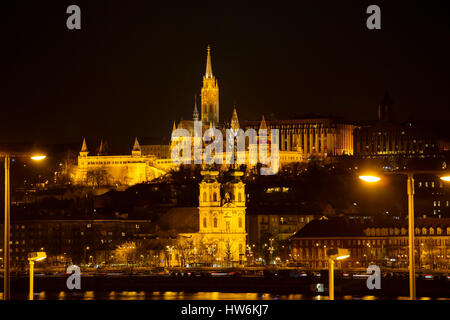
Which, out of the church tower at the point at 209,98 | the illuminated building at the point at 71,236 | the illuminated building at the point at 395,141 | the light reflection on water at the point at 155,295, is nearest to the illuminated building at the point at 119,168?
the church tower at the point at 209,98

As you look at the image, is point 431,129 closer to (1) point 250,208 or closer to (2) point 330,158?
(2) point 330,158

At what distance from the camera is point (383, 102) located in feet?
481

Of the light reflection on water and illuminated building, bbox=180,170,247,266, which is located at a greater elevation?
illuminated building, bbox=180,170,247,266

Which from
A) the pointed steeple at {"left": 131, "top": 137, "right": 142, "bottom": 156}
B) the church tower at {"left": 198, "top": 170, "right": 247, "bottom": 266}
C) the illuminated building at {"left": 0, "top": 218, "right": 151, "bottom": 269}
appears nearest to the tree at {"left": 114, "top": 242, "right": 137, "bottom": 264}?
the illuminated building at {"left": 0, "top": 218, "right": 151, "bottom": 269}

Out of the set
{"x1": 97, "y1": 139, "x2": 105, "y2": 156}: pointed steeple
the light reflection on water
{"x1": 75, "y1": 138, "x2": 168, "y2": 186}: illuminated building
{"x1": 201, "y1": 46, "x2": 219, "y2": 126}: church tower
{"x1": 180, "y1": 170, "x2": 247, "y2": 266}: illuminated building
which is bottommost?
the light reflection on water

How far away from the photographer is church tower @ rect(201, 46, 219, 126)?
12419cm

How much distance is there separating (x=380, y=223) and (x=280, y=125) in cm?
5927

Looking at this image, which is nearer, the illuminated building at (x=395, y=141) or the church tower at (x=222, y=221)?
the church tower at (x=222, y=221)

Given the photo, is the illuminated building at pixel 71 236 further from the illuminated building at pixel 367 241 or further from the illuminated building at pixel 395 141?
the illuminated building at pixel 395 141

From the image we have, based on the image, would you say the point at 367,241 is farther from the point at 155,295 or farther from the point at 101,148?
the point at 101,148

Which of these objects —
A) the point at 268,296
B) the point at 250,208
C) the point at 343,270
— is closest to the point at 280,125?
the point at 250,208

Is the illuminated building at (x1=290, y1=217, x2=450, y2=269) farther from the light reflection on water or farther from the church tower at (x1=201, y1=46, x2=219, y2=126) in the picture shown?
the church tower at (x1=201, y1=46, x2=219, y2=126)

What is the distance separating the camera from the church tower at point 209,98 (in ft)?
407

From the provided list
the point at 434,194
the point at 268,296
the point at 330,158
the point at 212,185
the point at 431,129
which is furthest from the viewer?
the point at 431,129
